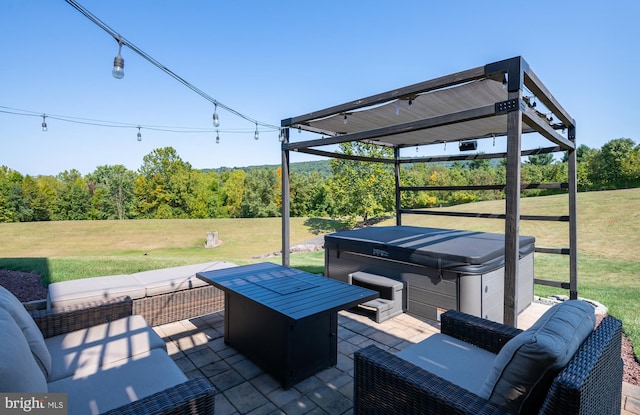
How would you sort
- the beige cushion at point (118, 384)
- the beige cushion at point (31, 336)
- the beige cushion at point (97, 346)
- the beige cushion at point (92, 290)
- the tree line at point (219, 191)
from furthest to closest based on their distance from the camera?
the tree line at point (219, 191) < the beige cushion at point (92, 290) < the beige cushion at point (97, 346) < the beige cushion at point (31, 336) < the beige cushion at point (118, 384)

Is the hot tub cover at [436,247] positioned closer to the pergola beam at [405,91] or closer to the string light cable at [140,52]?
the pergola beam at [405,91]

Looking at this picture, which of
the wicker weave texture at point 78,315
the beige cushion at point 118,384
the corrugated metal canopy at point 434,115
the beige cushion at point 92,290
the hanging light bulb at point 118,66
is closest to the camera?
the beige cushion at point 118,384

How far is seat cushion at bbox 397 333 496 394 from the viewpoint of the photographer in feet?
5.93

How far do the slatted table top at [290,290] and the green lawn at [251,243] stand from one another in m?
3.43

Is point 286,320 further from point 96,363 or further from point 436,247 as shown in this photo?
point 436,247

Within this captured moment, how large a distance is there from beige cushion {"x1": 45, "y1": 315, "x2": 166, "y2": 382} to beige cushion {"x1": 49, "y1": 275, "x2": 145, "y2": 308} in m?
0.64

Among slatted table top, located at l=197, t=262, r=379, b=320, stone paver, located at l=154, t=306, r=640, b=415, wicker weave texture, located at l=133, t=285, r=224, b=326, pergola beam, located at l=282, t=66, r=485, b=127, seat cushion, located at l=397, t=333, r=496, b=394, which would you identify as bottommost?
stone paver, located at l=154, t=306, r=640, b=415

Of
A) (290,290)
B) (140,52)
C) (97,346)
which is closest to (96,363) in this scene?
(97,346)

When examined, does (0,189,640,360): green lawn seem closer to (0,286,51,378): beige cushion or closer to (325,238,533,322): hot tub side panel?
(325,238,533,322): hot tub side panel

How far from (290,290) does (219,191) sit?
108 ft

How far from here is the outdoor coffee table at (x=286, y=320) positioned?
7.86ft

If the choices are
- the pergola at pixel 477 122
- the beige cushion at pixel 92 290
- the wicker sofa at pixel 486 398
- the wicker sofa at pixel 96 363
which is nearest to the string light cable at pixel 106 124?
the pergola at pixel 477 122

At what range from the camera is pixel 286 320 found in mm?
2217

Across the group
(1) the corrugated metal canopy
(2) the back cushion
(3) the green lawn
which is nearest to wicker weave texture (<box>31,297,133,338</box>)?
(2) the back cushion
